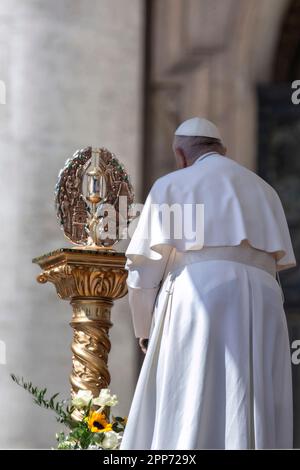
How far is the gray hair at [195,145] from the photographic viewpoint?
659 cm

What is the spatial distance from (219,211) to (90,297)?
1296 millimetres

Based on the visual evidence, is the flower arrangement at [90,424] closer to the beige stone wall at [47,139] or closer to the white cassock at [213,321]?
the white cassock at [213,321]

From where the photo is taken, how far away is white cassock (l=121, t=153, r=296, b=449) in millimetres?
6137

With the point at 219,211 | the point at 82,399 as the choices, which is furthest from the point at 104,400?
the point at 219,211

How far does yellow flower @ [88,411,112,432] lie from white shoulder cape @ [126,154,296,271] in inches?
31.6

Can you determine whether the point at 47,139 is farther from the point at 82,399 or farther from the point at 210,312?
the point at 210,312

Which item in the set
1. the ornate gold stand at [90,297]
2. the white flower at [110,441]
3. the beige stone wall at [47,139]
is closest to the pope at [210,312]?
the white flower at [110,441]

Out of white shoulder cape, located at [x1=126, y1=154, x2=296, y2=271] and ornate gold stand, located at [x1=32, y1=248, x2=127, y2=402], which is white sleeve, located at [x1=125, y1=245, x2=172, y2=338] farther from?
ornate gold stand, located at [x1=32, y1=248, x2=127, y2=402]

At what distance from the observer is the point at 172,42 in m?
10.9

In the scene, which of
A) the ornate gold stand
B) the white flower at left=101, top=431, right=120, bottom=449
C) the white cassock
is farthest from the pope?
the ornate gold stand

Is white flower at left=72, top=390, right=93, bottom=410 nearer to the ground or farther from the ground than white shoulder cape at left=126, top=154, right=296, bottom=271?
nearer to the ground

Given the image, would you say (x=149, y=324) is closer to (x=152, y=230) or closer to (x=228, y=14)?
(x=152, y=230)

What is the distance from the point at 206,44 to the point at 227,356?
498 cm

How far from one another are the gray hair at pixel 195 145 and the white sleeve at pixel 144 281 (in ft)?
1.50
